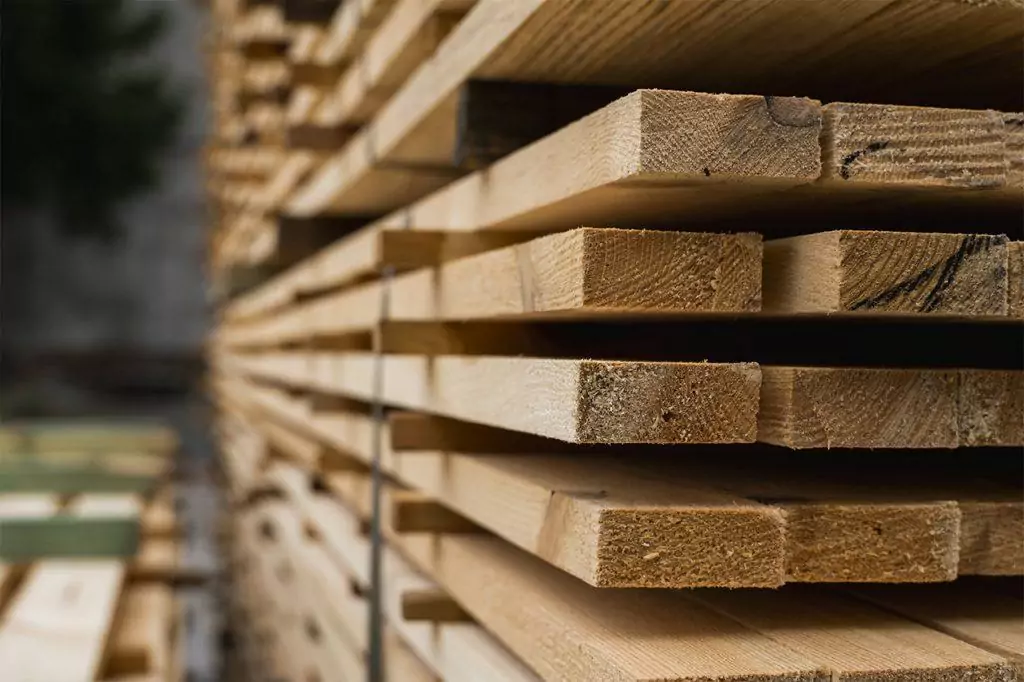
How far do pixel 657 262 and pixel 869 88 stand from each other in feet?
1.94

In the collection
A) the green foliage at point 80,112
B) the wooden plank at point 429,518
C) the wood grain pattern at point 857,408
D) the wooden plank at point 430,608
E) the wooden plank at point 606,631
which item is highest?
the green foliage at point 80,112

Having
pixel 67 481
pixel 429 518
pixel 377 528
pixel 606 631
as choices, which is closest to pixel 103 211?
pixel 67 481

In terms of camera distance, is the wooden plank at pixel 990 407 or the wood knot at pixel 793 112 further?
the wooden plank at pixel 990 407

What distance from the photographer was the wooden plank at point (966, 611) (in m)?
1.58

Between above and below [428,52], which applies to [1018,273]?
below

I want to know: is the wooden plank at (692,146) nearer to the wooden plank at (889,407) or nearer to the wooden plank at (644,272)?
the wooden plank at (644,272)

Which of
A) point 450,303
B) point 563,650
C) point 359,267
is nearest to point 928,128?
point 563,650

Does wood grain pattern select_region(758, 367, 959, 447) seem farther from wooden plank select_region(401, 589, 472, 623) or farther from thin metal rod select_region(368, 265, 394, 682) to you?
thin metal rod select_region(368, 265, 394, 682)

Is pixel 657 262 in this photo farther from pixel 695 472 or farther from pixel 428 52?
pixel 428 52

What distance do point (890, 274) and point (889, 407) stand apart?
0.17m

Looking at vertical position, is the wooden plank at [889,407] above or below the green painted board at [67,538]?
above

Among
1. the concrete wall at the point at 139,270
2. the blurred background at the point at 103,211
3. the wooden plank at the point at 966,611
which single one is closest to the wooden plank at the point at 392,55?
the wooden plank at the point at 966,611

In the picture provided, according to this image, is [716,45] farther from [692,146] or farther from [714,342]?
[714,342]

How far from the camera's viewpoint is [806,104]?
148cm
